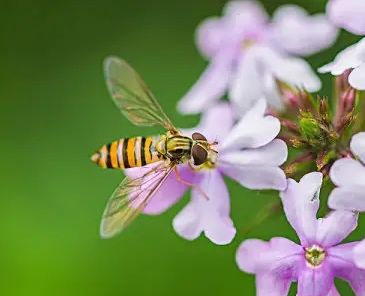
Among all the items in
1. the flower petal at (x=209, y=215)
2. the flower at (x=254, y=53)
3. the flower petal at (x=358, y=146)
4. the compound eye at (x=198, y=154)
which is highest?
the compound eye at (x=198, y=154)

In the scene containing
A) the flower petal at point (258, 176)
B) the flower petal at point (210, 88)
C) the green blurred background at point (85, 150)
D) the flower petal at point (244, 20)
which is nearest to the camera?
the flower petal at point (258, 176)

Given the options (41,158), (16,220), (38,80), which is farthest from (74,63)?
(16,220)

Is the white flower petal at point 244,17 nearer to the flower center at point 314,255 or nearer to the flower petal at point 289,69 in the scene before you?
the flower petal at point 289,69

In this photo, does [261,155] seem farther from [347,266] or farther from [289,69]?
[289,69]

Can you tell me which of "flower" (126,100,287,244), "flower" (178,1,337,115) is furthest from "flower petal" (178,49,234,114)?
"flower" (126,100,287,244)

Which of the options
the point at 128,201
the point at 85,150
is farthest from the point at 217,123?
the point at 85,150

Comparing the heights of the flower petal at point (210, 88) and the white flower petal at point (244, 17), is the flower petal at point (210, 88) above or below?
below

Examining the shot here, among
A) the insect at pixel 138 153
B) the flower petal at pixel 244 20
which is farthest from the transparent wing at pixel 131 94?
the flower petal at pixel 244 20
